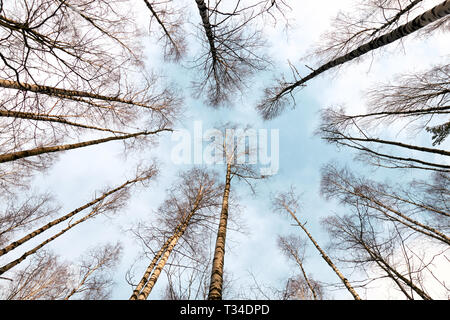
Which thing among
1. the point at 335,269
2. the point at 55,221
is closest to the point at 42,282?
the point at 55,221

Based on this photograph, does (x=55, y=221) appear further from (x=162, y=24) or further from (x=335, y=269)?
(x=335, y=269)

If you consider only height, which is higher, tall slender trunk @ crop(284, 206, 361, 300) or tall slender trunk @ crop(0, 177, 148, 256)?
tall slender trunk @ crop(0, 177, 148, 256)

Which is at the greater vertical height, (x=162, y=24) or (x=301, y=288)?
(x=162, y=24)

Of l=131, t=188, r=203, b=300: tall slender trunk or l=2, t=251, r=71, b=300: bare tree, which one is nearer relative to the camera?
l=131, t=188, r=203, b=300: tall slender trunk

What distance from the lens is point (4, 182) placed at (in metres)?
6.90

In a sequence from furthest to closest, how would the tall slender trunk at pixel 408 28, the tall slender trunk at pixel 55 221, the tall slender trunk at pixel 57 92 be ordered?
the tall slender trunk at pixel 55 221
the tall slender trunk at pixel 57 92
the tall slender trunk at pixel 408 28

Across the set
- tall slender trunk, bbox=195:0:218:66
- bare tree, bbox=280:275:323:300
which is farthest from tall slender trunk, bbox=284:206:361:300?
tall slender trunk, bbox=195:0:218:66

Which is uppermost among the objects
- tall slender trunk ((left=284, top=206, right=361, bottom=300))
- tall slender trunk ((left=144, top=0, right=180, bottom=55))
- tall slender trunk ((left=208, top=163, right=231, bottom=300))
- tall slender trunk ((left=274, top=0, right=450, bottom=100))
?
tall slender trunk ((left=144, top=0, right=180, bottom=55))

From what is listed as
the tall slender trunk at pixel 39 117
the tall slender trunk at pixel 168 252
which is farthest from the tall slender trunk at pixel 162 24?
the tall slender trunk at pixel 168 252

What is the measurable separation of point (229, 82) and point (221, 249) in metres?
4.80

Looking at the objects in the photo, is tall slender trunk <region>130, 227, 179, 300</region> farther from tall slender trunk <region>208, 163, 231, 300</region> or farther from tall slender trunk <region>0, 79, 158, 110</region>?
tall slender trunk <region>0, 79, 158, 110</region>

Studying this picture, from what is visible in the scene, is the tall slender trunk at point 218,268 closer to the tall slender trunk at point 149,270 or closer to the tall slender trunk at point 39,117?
the tall slender trunk at point 149,270

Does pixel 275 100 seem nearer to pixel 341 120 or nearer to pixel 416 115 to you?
pixel 341 120
